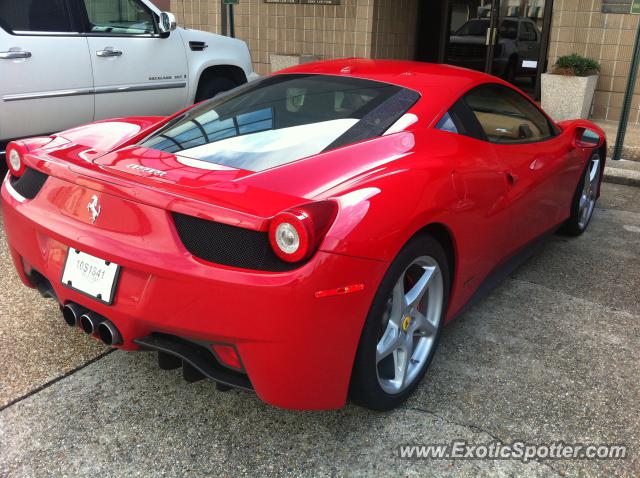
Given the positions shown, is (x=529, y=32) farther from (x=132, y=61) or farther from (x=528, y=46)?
(x=132, y=61)

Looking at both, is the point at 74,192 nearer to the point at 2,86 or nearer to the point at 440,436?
the point at 440,436

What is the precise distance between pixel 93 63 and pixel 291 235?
178 inches

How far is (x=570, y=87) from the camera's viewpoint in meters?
8.48

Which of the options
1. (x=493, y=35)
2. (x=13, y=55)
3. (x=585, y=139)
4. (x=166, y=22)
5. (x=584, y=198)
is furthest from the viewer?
(x=493, y=35)

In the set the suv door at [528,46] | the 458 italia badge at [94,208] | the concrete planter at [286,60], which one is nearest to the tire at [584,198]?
the 458 italia badge at [94,208]

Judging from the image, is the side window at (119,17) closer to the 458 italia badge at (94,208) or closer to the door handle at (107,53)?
the door handle at (107,53)

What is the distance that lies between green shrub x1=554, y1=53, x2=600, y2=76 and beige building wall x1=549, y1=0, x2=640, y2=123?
286 millimetres

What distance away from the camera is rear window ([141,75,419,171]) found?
8.68 ft

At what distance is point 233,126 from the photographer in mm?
2955

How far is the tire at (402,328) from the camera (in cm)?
228

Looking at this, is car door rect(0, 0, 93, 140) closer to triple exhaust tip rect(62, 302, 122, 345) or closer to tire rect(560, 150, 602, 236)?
triple exhaust tip rect(62, 302, 122, 345)

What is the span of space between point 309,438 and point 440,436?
511mm

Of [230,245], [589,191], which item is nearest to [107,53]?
[589,191]

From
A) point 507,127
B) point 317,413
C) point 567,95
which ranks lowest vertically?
point 317,413
